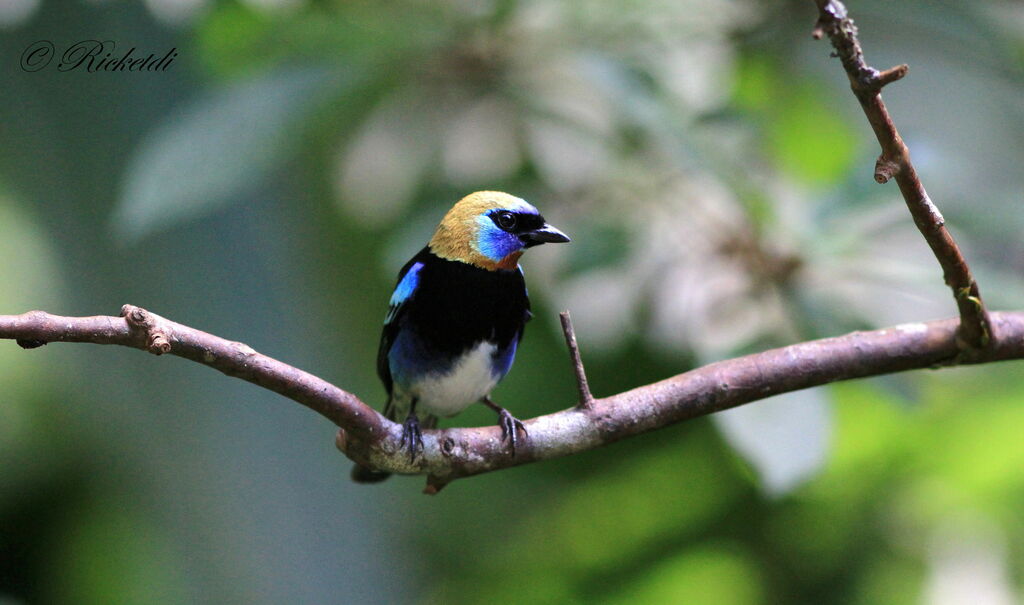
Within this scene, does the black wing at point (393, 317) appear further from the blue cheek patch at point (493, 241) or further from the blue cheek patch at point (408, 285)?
the blue cheek patch at point (493, 241)

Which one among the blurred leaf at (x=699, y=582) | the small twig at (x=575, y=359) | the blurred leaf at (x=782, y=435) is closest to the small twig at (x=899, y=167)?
the blurred leaf at (x=782, y=435)

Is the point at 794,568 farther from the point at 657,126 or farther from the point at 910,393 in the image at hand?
the point at 657,126

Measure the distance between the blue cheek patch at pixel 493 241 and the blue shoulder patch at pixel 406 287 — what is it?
171mm

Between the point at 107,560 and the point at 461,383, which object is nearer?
the point at 461,383

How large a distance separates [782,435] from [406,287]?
100 cm

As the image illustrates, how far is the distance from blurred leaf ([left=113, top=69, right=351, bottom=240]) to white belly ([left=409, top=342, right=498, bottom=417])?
0.83 m

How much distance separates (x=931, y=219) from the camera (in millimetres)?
1955

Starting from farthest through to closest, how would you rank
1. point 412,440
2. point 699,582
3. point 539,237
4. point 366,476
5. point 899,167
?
point 699,582 < point 366,476 < point 539,237 < point 412,440 < point 899,167

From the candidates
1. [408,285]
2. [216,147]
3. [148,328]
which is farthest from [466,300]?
[148,328]

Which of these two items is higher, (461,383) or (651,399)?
(461,383)

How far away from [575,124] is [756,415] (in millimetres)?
1338

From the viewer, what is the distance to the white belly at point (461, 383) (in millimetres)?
2725

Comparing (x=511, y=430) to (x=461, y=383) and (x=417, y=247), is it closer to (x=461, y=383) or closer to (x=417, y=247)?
(x=461, y=383)

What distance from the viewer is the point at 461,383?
278 cm
